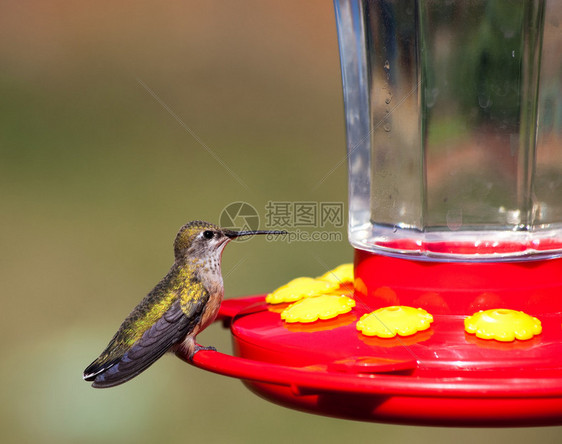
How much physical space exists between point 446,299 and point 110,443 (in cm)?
304

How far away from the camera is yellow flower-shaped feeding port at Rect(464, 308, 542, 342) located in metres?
1.84

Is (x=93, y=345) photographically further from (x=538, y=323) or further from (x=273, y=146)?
(x=538, y=323)

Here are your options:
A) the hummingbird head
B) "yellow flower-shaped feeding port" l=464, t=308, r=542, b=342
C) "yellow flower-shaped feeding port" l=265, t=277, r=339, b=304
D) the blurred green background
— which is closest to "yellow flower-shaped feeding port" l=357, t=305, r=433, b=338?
"yellow flower-shaped feeding port" l=464, t=308, r=542, b=342

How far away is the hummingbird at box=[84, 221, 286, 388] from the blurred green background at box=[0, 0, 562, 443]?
89.0 inches

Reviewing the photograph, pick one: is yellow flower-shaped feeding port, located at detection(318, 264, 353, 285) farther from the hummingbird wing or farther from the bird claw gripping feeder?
the hummingbird wing

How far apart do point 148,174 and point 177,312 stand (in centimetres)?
419

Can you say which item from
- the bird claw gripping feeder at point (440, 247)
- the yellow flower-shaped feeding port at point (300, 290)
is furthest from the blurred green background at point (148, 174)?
the bird claw gripping feeder at point (440, 247)

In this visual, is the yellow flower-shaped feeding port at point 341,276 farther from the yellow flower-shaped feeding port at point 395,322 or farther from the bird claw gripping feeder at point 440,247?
the yellow flower-shaped feeding port at point 395,322

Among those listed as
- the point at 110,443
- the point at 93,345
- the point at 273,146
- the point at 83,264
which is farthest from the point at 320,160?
the point at 110,443

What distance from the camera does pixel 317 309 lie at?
6.93 feet

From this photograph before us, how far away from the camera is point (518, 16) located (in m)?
2.16

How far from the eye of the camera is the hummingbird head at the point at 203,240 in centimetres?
259

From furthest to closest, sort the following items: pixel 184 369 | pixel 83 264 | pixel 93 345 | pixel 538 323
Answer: pixel 83 264 → pixel 184 369 → pixel 93 345 → pixel 538 323

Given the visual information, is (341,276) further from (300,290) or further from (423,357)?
(423,357)
